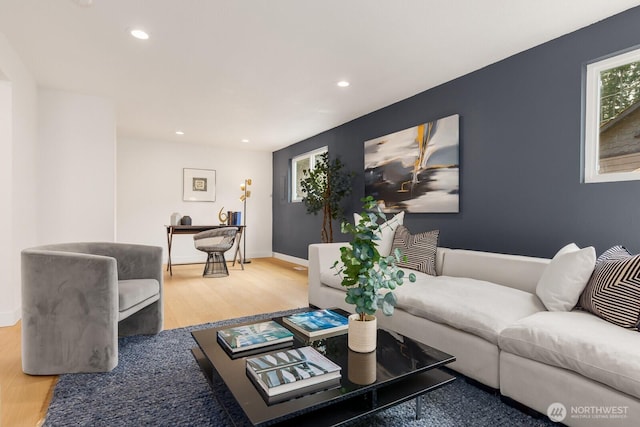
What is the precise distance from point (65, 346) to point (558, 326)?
2625 millimetres

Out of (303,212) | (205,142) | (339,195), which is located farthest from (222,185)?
(339,195)

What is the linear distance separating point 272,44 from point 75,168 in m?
2.74

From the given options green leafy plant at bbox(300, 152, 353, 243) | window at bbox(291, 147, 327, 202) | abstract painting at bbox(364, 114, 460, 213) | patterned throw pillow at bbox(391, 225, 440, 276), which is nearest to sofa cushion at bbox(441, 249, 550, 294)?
patterned throw pillow at bbox(391, 225, 440, 276)

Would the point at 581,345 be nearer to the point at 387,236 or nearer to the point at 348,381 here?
the point at 348,381

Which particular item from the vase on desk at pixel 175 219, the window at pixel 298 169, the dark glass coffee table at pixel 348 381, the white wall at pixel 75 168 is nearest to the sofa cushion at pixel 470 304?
the dark glass coffee table at pixel 348 381

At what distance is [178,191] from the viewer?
252 inches

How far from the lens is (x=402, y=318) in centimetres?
231

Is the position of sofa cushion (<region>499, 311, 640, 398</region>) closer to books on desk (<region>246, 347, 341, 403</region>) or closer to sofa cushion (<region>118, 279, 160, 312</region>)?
books on desk (<region>246, 347, 341, 403</region>)

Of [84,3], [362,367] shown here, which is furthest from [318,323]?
[84,3]

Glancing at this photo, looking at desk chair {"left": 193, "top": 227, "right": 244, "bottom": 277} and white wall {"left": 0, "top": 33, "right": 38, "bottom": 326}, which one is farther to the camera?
desk chair {"left": 193, "top": 227, "right": 244, "bottom": 277}

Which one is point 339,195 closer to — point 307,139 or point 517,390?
point 307,139

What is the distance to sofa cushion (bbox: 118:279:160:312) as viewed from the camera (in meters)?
2.16

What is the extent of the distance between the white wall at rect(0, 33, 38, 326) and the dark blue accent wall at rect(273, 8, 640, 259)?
3.76 metres

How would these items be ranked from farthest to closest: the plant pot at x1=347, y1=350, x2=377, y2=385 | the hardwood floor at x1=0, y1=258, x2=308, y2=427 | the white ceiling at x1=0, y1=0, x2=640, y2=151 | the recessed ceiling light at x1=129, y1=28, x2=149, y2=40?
1. the recessed ceiling light at x1=129, y1=28, x2=149, y2=40
2. the white ceiling at x1=0, y1=0, x2=640, y2=151
3. the hardwood floor at x1=0, y1=258, x2=308, y2=427
4. the plant pot at x1=347, y1=350, x2=377, y2=385
